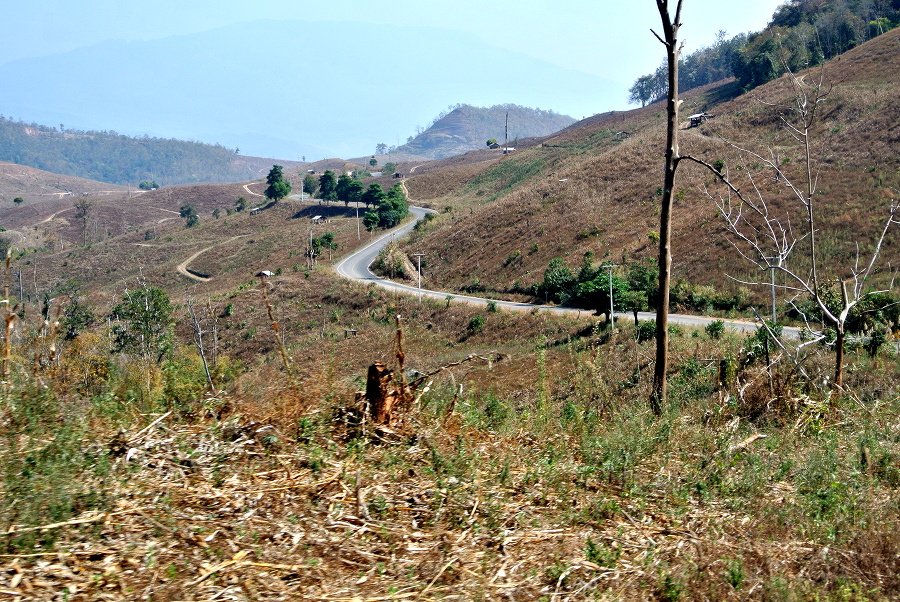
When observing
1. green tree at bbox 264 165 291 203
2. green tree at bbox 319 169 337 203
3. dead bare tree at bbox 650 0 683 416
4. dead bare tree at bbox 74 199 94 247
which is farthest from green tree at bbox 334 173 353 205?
dead bare tree at bbox 650 0 683 416

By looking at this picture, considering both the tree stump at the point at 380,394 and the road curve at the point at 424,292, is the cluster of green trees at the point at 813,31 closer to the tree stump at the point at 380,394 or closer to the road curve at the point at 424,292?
the road curve at the point at 424,292

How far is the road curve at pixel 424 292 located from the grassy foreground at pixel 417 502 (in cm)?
826

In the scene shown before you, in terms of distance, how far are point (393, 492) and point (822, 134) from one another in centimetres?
4996

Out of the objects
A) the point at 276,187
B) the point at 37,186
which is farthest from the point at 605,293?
the point at 37,186

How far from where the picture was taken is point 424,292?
43594mm

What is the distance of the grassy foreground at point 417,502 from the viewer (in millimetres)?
3072

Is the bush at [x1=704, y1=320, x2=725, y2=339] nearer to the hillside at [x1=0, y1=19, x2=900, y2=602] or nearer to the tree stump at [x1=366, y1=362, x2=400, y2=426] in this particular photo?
the hillside at [x1=0, y1=19, x2=900, y2=602]

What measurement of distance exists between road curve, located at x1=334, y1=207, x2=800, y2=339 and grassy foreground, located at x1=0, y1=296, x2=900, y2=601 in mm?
8264

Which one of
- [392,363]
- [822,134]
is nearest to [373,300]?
[822,134]

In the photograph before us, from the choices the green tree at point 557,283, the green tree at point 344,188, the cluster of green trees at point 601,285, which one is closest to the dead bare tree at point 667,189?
the cluster of green trees at point 601,285

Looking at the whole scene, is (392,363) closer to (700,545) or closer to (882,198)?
(700,545)

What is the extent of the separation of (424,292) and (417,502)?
39714 millimetres

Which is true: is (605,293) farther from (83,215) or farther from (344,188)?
(83,215)

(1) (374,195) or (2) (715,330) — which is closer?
(2) (715,330)
